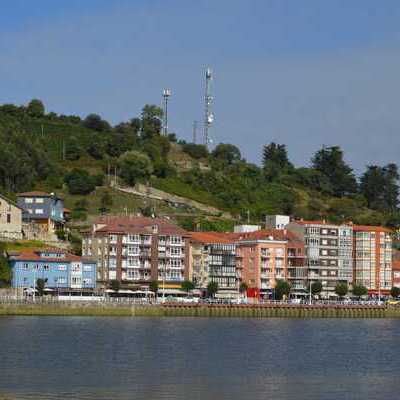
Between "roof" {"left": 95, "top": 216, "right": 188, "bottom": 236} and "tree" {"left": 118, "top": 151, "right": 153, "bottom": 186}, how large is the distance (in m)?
21.6

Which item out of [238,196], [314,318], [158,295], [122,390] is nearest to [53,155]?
[238,196]

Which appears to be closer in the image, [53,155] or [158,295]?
[158,295]

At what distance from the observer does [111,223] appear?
151 metres

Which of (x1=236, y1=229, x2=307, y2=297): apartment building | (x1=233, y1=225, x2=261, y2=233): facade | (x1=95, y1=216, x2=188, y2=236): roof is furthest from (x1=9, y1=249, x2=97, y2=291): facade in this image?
(x1=233, y1=225, x2=261, y2=233): facade

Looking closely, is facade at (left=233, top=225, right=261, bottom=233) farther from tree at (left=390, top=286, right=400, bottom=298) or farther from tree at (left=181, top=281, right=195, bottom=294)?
tree at (left=390, top=286, right=400, bottom=298)

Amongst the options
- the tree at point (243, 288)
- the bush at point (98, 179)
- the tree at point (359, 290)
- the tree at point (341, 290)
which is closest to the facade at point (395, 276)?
the tree at point (359, 290)

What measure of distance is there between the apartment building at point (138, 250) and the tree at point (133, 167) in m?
22.7

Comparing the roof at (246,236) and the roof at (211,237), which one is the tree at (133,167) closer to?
the roof at (246,236)

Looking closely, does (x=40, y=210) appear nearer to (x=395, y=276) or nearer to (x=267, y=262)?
(x=267, y=262)

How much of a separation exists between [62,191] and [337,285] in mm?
38637

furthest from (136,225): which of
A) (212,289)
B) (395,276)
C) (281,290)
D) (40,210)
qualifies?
(395,276)

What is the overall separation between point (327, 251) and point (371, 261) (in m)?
7.37

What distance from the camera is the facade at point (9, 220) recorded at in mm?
150000

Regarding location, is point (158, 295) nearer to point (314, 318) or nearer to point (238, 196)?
point (314, 318)
